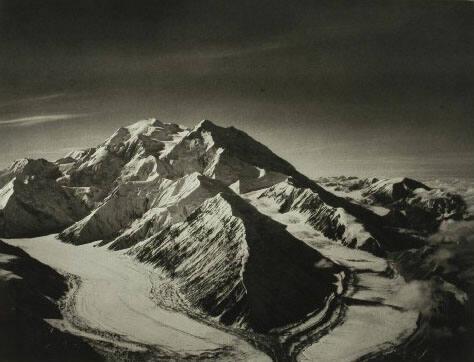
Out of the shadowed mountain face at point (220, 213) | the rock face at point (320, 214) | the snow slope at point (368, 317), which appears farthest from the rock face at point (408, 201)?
the snow slope at point (368, 317)

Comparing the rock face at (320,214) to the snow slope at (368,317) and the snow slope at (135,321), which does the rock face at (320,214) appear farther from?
the snow slope at (135,321)

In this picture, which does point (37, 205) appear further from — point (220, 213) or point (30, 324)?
point (30, 324)

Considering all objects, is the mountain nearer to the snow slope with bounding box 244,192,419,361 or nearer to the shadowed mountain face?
the shadowed mountain face

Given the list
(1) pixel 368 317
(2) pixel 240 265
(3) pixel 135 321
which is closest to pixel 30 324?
(3) pixel 135 321

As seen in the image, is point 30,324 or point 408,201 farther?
point 408,201

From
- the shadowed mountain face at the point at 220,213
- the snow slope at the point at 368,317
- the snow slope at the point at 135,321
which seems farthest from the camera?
the shadowed mountain face at the point at 220,213

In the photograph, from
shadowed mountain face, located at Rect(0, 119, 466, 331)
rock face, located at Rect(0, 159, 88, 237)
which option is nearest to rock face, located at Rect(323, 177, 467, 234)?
shadowed mountain face, located at Rect(0, 119, 466, 331)
